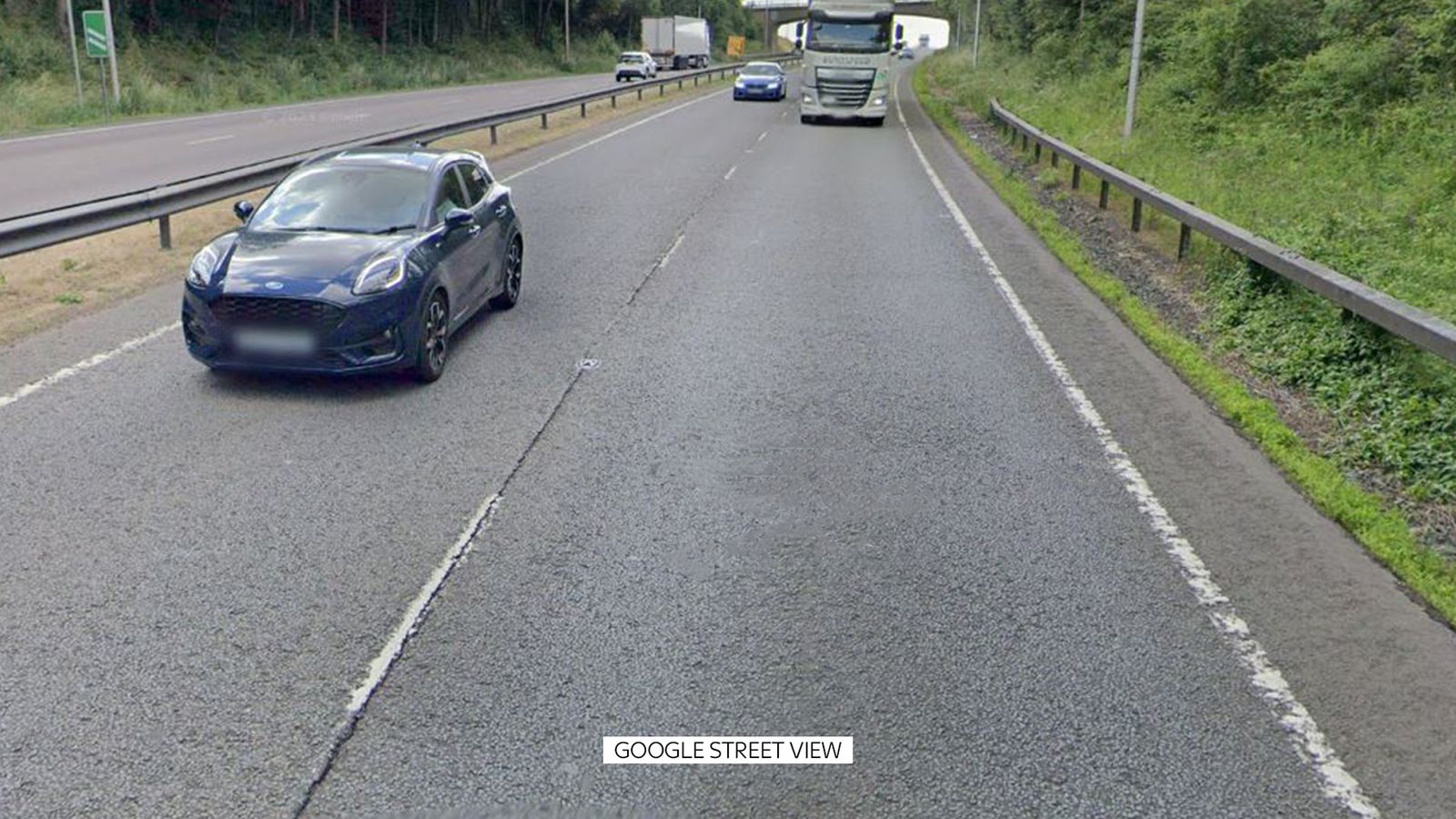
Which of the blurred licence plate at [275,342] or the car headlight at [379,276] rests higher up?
the car headlight at [379,276]

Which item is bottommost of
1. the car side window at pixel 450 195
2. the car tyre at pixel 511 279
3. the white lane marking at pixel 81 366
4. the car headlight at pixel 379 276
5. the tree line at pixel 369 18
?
the white lane marking at pixel 81 366

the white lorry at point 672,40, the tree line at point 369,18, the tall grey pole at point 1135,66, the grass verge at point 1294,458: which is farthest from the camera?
the white lorry at point 672,40

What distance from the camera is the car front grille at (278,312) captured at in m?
8.05

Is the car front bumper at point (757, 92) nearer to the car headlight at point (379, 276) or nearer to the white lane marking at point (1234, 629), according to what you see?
the white lane marking at point (1234, 629)

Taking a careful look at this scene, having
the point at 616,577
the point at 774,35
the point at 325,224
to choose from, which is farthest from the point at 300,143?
the point at 774,35

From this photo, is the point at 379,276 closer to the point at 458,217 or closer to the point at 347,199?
the point at 458,217

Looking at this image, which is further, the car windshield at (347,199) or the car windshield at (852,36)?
the car windshield at (852,36)

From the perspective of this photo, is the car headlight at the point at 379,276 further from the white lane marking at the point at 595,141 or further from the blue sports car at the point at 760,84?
the blue sports car at the point at 760,84

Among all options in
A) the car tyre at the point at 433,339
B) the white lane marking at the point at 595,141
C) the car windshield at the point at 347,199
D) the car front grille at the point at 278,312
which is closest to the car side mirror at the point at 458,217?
the car windshield at the point at 347,199

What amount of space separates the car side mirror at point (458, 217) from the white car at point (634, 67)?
192 ft

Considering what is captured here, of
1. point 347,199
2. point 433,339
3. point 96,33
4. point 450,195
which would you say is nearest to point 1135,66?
point 450,195

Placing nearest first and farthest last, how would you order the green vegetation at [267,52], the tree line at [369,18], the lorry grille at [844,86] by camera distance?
the lorry grille at [844,86] → the green vegetation at [267,52] → the tree line at [369,18]

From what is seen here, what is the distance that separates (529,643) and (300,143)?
77.5 ft

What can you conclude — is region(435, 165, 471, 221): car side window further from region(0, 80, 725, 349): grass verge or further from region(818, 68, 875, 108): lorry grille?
region(818, 68, 875, 108): lorry grille
